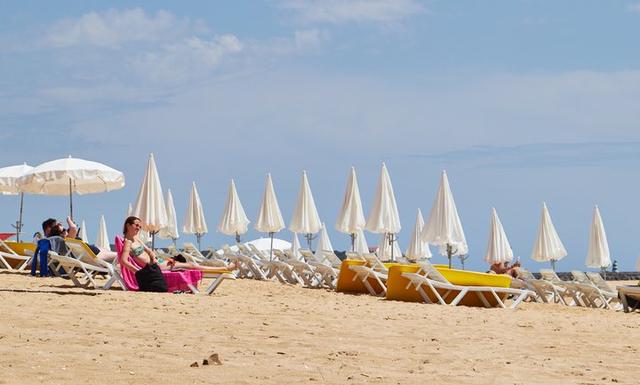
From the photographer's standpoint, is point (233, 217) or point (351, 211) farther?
point (233, 217)

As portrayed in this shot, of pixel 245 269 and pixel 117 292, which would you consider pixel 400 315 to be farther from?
pixel 245 269

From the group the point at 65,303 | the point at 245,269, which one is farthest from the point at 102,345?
the point at 245,269

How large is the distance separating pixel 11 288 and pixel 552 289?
8.30m

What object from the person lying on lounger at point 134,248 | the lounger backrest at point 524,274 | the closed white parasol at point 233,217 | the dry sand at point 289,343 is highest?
the closed white parasol at point 233,217

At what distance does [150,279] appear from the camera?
11180 millimetres

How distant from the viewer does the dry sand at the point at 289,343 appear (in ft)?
18.6

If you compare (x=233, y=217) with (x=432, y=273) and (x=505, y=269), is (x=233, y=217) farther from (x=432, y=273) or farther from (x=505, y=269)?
(x=432, y=273)

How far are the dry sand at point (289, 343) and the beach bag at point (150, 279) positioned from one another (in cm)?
35

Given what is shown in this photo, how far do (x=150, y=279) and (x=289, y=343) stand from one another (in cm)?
450

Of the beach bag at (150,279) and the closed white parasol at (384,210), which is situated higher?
the closed white parasol at (384,210)

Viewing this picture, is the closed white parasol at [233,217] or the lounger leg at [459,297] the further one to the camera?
the closed white parasol at [233,217]

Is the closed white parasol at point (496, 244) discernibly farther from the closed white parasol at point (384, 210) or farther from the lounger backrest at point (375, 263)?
the lounger backrest at point (375, 263)

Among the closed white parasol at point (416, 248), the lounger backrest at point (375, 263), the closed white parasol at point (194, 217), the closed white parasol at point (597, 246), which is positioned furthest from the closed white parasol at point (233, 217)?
the lounger backrest at point (375, 263)

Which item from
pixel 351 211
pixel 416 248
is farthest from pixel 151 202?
pixel 416 248
